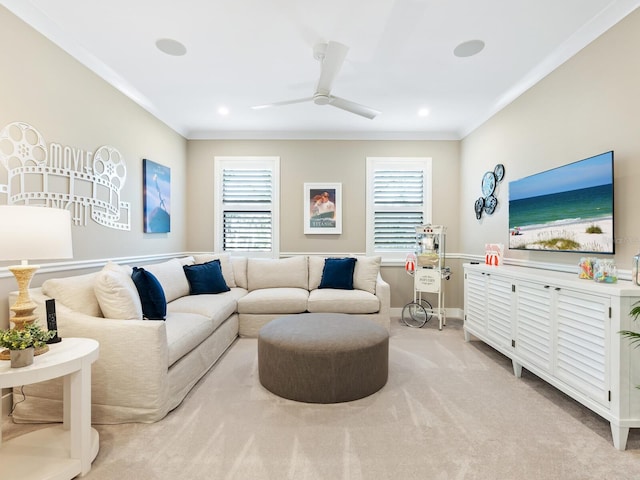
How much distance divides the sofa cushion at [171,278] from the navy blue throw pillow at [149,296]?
68 cm

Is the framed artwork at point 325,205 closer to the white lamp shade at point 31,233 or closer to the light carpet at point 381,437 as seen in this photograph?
the light carpet at point 381,437

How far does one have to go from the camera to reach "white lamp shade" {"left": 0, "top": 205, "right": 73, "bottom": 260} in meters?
1.56

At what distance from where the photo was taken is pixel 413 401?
92.3 inches

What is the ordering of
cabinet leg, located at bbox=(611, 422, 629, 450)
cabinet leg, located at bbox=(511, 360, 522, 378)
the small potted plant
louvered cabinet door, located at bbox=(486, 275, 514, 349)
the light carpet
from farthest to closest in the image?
louvered cabinet door, located at bbox=(486, 275, 514, 349) → cabinet leg, located at bbox=(511, 360, 522, 378) → cabinet leg, located at bbox=(611, 422, 629, 450) → the light carpet → the small potted plant

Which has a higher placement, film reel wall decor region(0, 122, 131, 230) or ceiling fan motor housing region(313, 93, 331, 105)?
ceiling fan motor housing region(313, 93, 331, 105)

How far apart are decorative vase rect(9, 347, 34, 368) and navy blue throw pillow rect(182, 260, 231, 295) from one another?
7.60 feet

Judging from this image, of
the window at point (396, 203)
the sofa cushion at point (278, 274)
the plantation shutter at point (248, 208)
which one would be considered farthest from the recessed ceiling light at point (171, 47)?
the window at point (396, 203)

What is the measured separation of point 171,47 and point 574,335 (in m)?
3.78

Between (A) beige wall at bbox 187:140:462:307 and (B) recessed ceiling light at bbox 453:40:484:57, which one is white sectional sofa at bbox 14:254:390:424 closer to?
(A) beige wall at bbox 187:140:462:307

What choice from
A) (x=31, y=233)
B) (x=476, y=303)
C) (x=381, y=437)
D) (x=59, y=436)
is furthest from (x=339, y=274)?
(x=31, y=233)

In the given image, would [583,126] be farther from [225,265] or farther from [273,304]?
[225,265]

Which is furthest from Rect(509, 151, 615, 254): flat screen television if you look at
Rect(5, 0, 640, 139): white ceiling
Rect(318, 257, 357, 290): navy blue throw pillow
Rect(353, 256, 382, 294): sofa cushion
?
Rect(318, 257, 357, 290): navy blue throw pillow

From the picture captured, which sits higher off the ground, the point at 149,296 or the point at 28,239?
the point at 28,239

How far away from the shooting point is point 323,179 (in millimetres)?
5000
